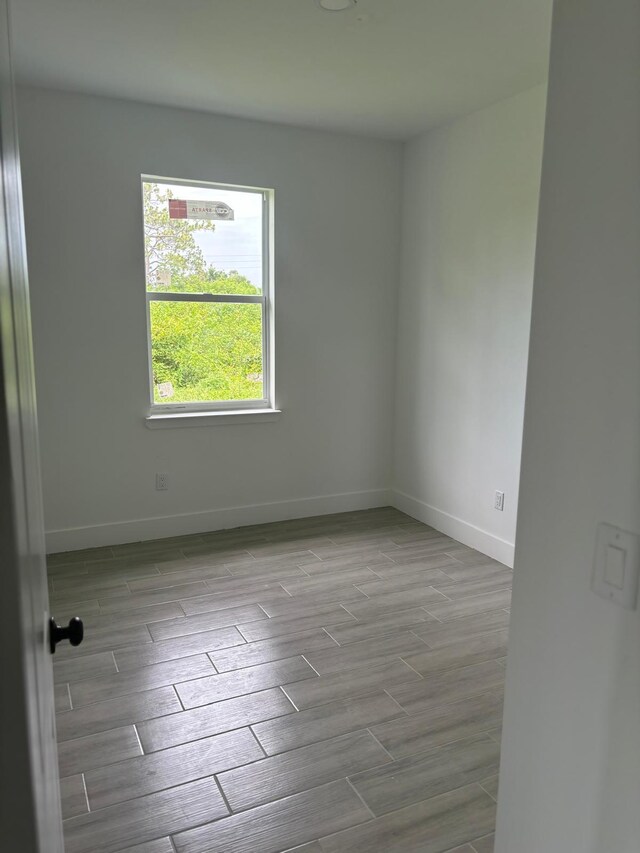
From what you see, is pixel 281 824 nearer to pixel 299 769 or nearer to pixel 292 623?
pixel 299 769

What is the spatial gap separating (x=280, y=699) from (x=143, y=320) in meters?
2.43

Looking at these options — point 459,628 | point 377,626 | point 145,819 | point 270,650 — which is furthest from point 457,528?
point 145,819

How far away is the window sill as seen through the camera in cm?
393

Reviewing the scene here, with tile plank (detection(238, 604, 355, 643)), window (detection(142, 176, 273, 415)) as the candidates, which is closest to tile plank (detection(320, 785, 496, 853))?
tile plank (detection(238, 604, 355, 643))

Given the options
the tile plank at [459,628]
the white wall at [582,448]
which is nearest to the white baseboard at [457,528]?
the tile plank at [459,628]

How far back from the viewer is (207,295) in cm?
403

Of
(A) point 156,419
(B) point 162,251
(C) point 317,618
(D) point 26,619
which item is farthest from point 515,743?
(B) point 162,251

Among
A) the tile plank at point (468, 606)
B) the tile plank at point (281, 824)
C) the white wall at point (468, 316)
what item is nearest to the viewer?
the tile plank at point (281, 824)

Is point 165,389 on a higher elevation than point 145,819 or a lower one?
higher

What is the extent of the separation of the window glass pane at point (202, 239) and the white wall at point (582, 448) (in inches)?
129

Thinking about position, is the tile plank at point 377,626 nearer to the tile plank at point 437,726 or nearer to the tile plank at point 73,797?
the tile plank at point 437,726

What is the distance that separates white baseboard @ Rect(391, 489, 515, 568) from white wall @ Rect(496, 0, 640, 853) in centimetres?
266

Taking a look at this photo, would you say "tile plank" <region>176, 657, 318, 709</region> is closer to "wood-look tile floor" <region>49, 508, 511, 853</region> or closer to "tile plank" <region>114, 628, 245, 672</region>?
"wood-look tile floor" <region>49, 508, 511, 853</region>

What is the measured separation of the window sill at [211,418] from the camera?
393 cm
